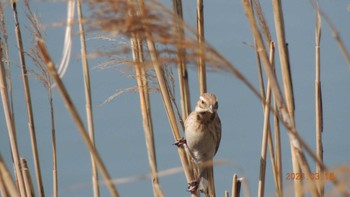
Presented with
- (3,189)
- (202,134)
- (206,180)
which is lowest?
(206,180)

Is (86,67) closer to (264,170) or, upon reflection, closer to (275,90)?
(264,170)

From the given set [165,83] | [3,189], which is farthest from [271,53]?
[3,189]

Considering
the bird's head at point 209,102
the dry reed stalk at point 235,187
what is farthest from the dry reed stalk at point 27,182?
the bird's head at point 209,102

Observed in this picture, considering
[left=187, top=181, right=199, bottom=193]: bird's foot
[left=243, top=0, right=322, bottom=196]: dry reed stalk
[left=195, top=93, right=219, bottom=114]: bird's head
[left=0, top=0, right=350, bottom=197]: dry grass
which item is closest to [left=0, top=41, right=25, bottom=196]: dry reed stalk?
[left=0, top=0, right=350, bottom=197]: dry grass

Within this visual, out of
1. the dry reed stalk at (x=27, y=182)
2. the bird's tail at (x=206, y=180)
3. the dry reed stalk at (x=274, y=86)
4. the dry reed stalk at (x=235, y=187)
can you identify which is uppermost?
the dry reed stalk at (x=274, y=86)

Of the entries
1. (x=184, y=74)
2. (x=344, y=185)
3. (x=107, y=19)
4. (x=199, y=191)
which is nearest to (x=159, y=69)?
(x=184, y=74)

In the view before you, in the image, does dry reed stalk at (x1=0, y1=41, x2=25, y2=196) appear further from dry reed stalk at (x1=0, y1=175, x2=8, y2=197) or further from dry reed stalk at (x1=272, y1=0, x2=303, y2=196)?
dry reed stalk at (x1=272, y1=0, x2=303, y2=196)

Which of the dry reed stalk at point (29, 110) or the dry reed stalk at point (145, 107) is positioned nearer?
the dry reed stalk at point (29, 110)

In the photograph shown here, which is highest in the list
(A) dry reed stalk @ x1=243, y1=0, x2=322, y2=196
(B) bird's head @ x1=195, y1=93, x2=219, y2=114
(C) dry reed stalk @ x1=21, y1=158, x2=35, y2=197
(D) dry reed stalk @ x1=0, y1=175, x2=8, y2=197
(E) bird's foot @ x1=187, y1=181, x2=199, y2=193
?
(A) dry reed stalk @ x1=243, y1=0, x2=322, y2=196

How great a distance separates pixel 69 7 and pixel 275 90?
48 centimetres

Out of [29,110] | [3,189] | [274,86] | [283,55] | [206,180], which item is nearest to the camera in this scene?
[274,86]

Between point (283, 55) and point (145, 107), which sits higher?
point (283, 55)

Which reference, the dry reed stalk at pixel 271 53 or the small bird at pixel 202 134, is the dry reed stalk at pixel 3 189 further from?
the small bird at pixel 202 134

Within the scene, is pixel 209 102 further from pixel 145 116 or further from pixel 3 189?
pixel 3 189
